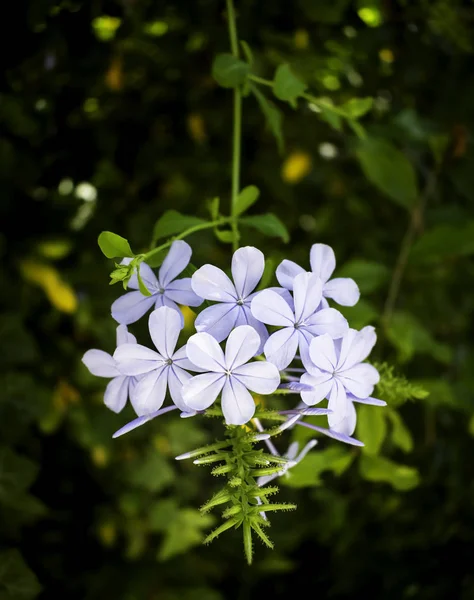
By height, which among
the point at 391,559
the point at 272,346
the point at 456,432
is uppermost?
the point at 272,346

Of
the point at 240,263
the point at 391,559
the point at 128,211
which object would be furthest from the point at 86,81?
the point at 391,559

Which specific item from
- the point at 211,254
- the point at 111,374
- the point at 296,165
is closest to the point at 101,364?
the point at 111,374

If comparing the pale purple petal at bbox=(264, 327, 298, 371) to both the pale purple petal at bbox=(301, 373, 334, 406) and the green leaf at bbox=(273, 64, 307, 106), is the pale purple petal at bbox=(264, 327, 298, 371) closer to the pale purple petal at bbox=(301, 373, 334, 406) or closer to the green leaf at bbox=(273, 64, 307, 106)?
the pale purple petal at bbox=(301, 373, 334, 406)

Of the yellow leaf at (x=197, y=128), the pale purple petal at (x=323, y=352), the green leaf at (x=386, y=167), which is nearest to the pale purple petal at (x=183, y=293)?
the pale purple petal at (x=323, y=352)

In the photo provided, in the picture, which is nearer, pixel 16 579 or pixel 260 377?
pixel 260 377

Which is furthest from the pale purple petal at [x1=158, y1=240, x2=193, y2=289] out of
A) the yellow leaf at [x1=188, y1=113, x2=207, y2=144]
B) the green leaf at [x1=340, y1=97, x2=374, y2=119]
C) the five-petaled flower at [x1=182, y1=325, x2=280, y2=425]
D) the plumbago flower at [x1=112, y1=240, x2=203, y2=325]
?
the yellow leaf at [x1=188, y1=113, x2=207, y2=144]

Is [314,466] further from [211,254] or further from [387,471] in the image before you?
[211,254]

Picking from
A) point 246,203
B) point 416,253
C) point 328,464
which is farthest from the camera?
point 416,253

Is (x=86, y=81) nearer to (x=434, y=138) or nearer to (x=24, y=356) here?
(x=24, y=356)

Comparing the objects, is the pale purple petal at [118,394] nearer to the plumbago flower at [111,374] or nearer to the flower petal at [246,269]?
the plumbago flower at [111,374]
